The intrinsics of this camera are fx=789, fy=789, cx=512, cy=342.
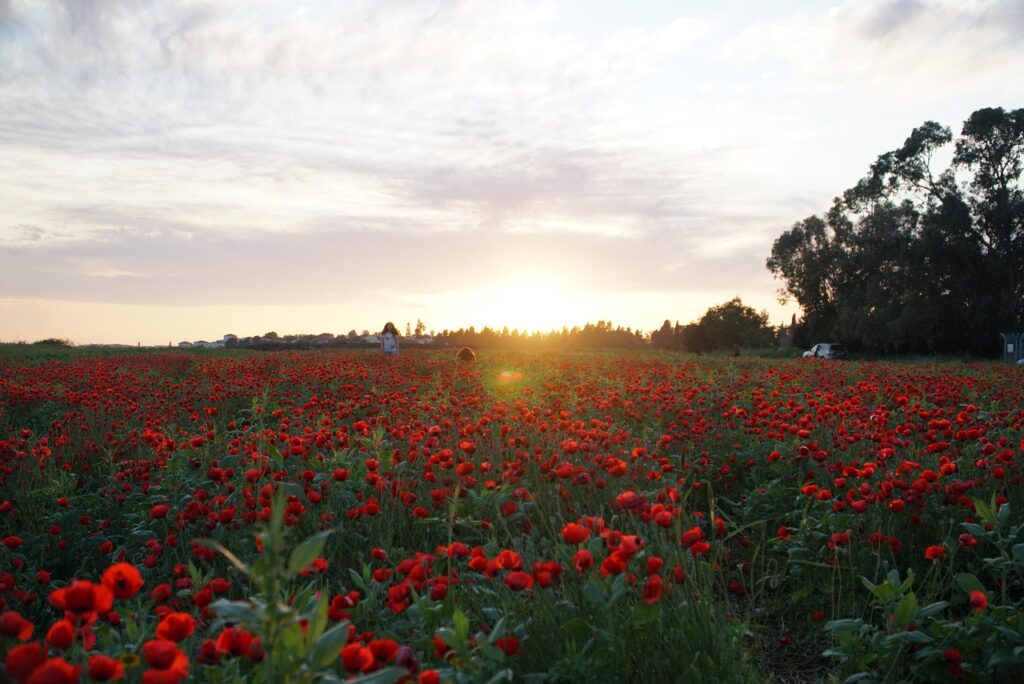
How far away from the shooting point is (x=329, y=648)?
1.66 metres

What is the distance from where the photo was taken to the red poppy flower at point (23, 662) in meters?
1.47

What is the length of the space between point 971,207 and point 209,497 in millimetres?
40437

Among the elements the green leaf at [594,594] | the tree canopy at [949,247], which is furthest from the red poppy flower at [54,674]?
the tree canopy at [949,247]

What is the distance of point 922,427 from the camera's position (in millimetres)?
6434

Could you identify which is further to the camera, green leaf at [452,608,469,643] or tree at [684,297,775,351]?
tree at [684,297,775,351]

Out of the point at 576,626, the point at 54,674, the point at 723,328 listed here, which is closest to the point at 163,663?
the point at 54,674

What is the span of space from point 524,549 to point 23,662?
2.83 metres

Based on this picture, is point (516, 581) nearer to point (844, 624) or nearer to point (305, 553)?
point (305, 553)

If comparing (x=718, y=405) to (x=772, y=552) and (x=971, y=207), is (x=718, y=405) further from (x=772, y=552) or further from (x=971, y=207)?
(x=971, y=207)

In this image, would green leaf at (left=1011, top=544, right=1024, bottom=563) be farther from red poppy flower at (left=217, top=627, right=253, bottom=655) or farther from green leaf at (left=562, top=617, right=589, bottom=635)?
red poppy flower at (left=217, top=627, right=253, bottom=655)

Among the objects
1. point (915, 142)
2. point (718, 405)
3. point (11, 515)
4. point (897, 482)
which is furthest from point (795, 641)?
point (915, 142)

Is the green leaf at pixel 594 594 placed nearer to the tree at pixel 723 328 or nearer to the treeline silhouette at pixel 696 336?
the treeline silhouette at pixel 696 336

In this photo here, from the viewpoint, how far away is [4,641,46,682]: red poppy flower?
4.83 feet

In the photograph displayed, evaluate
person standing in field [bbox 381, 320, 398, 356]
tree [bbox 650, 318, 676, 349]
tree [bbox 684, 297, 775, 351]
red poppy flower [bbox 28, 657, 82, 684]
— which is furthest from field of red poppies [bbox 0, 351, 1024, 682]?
tree [bbox 650, 318, 676, 349]
